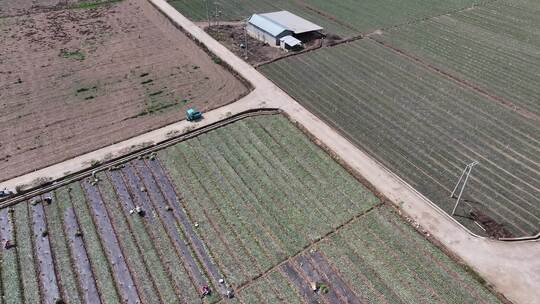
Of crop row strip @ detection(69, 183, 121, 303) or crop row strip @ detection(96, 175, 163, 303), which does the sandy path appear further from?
crop row strip @ detection(96, 175, 163, 303)

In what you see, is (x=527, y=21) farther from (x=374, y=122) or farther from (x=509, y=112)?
(x=374, y=122)

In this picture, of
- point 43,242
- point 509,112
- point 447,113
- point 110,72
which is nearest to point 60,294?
point 43,242

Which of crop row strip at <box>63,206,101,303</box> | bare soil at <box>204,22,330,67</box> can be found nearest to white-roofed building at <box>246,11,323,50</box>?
bare soil at <box>204,22,330,67</box>

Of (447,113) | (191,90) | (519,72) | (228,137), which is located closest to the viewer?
(228,137)

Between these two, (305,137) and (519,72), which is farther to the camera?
(519,72)

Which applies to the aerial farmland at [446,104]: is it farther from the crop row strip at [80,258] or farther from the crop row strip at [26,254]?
the crop row strip at [26,254]

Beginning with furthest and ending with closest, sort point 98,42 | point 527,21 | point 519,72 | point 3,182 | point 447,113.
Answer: point 527,21 < point 98,42 < point 519,72 < point 447,113 < point 3,182

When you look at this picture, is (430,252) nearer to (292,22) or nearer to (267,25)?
(267,25)
